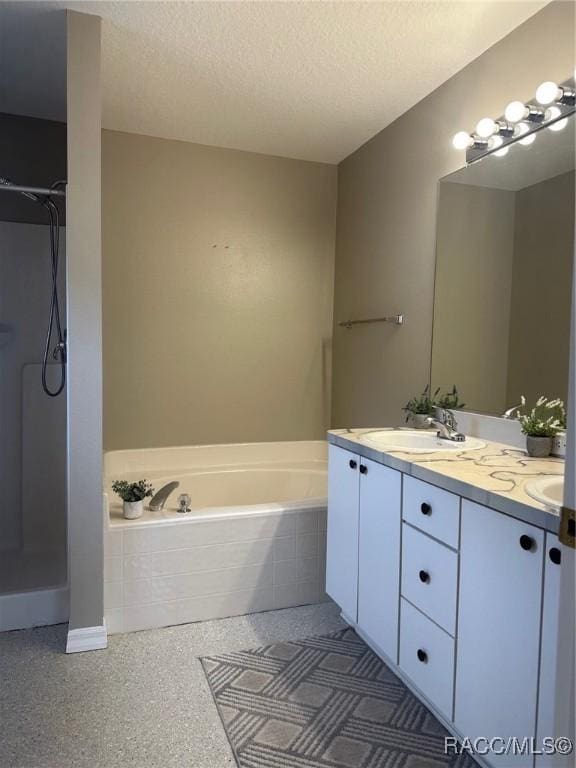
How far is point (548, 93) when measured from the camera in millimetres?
1698

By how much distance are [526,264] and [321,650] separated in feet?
5.63

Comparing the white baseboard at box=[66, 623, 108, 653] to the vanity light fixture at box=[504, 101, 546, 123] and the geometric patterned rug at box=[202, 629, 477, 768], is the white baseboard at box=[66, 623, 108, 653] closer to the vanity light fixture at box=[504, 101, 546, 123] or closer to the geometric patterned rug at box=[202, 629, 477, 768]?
the geometric patterned rug at box=[202, 629, 477, 768]

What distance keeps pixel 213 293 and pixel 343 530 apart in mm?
1738

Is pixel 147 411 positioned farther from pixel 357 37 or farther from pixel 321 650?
pixel 357 37

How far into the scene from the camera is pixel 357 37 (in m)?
2.02

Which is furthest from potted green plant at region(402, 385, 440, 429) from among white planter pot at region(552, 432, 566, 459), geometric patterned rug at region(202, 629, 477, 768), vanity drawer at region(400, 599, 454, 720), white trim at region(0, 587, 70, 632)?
white trim at region(0, 587, 70, 632)

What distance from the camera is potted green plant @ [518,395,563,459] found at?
1747 millimetres

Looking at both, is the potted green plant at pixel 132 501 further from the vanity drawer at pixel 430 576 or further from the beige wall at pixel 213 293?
the vanity drawer at pixel 430 576

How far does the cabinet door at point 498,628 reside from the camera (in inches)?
46.1

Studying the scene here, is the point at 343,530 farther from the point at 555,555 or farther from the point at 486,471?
the point at 555,555

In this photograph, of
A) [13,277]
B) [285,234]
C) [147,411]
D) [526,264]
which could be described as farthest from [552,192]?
[13,277]

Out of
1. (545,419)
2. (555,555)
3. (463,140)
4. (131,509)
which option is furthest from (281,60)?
(555,555)

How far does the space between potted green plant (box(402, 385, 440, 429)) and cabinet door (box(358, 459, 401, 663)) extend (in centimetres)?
52

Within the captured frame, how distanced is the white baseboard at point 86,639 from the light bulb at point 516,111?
8.28 feet
